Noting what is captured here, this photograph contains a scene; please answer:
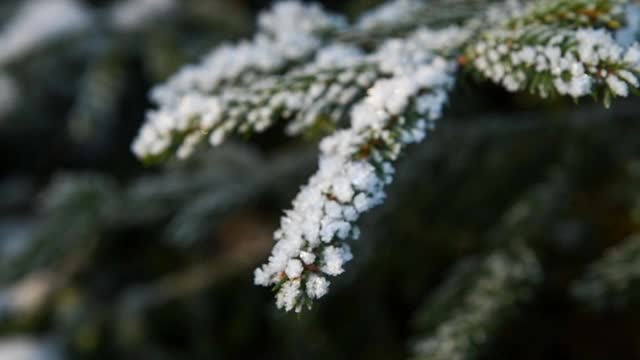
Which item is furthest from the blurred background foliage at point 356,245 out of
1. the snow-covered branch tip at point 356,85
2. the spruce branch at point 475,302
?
the snow-covered branch tip at point 356,85

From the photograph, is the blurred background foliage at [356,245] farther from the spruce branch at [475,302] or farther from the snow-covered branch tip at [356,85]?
the snow-covered branch tip at [356,85]

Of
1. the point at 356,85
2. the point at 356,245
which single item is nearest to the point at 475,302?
the point at 356,245

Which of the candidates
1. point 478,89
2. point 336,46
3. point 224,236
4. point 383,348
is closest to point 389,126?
point 336,46

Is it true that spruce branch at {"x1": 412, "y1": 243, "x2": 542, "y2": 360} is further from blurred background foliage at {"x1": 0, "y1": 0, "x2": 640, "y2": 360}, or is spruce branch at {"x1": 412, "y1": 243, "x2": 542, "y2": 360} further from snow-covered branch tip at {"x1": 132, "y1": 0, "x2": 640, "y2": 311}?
snow-covered branch tip at {"x1": 132, "y1": 0, "x2": 640, "y2": 311}

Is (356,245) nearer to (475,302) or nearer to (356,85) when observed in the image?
(475,302)

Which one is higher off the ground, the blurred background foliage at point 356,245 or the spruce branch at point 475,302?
the blurred background foliage at point 356,245

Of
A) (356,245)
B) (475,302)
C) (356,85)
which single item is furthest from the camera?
(356,245)

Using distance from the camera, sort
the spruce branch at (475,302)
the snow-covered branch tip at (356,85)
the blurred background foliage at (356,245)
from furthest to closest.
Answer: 1. the blurred background foliage at (356,245)
2. the spruce branch at (475,302)
3. the snow-covered branch tip at (356,85)
